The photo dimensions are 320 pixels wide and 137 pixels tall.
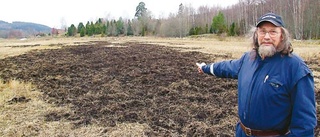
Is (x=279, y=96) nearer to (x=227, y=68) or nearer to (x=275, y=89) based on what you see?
(x=275, y=89)

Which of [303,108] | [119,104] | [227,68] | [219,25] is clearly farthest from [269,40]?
[219,25]

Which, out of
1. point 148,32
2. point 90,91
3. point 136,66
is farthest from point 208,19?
point 90,91

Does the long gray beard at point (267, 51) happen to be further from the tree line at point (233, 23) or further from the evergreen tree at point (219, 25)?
the evergreen tree at point (219, 25)

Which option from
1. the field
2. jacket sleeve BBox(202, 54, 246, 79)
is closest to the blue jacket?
jacket sleeve BBox(202, 54, 246, 79)

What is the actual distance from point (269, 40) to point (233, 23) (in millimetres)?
44953

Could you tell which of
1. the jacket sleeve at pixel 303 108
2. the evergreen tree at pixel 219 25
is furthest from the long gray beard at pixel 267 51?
the evergreen tree at pixel 219 25

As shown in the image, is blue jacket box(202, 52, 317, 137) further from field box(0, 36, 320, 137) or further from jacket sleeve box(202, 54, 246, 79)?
field box(0, 36, 320, 137)

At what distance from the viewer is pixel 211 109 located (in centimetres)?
614

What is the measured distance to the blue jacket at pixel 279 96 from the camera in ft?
7.22

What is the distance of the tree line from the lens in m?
39.3

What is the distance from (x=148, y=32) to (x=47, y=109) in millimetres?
63345

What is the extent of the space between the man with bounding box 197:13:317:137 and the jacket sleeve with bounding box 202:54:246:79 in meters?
0.37

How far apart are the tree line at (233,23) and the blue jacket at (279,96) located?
3344 cm

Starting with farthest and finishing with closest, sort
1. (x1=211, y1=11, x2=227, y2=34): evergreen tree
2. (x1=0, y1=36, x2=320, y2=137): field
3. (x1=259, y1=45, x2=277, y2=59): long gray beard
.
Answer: (x1=211, y1=11, x2=227, y2=34): evergreen tree < (x1=0, y1=36, x2=320, y2=137): field < (x1=259, y1=45, x2=277, y2=59): long gray beard
